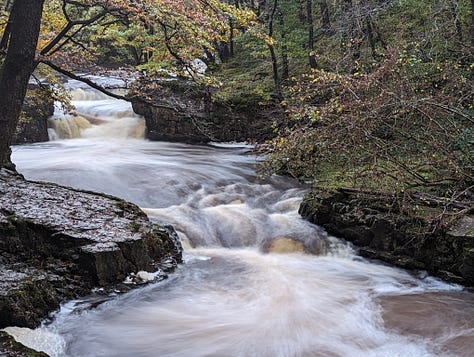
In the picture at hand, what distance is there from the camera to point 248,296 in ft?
19.5

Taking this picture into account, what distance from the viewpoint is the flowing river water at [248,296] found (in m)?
4.59

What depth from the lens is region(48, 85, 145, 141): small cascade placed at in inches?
690

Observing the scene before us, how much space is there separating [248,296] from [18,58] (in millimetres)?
4093

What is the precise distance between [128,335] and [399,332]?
3039 mm

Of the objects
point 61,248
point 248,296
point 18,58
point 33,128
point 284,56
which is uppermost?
point 284,56

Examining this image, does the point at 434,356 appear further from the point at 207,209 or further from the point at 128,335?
the point at 207,209

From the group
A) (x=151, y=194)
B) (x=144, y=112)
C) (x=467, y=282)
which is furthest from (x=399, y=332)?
(x=144, y=112)

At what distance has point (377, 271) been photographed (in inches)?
276

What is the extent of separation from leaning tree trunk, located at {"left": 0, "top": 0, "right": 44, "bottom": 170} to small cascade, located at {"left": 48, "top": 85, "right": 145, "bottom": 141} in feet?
45.8

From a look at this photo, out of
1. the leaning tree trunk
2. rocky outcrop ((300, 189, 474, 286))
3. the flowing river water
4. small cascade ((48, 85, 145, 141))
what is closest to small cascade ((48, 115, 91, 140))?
small cascade ((48, 85, 145, 141))

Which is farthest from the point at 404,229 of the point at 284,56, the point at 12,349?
the point at 284,56

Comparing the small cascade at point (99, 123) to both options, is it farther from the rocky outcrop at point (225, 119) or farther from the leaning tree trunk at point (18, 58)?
the leaning tree trunk at point (18, 58)

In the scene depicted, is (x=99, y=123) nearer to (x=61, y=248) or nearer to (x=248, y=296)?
(x=61, y=248)

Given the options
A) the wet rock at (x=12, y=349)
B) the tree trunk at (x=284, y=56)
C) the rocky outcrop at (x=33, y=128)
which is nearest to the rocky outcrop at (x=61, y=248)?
the wet rock at (x=12, y=349)
